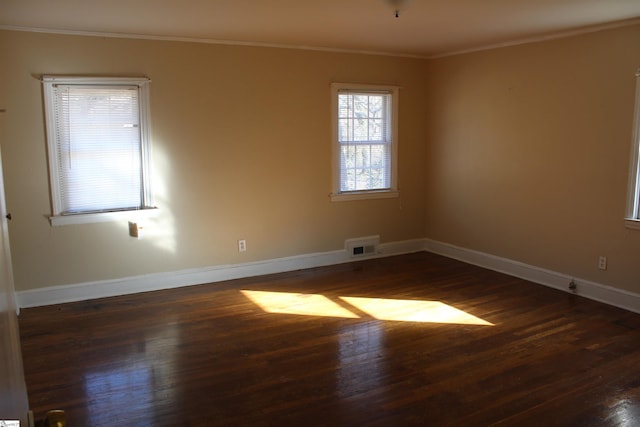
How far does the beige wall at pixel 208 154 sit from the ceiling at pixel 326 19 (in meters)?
0.23

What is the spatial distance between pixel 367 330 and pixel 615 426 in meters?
1.77

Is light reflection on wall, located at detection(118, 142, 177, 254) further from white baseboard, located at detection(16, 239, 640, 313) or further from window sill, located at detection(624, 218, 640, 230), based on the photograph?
window sill, located at detection(624, 218, 640, 230)

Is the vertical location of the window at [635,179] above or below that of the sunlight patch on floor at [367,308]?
above

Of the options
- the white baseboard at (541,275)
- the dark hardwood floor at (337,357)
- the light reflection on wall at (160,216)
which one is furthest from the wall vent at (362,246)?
the light reflection on wall at (160,216)

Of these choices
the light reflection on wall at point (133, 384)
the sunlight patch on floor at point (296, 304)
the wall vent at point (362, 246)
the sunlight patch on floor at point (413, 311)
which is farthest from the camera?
the wall vent at point (362, 246)

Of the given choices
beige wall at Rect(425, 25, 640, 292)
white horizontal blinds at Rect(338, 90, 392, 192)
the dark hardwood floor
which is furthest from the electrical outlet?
white horizontal blinds at Rect(338, 90, 392, 192)

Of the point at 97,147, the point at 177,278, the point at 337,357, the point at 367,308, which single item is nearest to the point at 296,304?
the point at 367,308

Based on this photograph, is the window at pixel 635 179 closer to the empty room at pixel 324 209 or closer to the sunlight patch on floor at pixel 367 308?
the empty room at pixel 324 209

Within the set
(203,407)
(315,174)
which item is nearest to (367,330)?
(203,407)

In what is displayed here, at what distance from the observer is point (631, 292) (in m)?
4.36

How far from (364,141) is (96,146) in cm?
290

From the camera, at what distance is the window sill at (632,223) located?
4275 millimetres

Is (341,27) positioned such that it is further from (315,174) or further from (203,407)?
(203,407)

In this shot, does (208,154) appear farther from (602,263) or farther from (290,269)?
(602,263)
